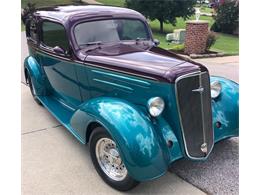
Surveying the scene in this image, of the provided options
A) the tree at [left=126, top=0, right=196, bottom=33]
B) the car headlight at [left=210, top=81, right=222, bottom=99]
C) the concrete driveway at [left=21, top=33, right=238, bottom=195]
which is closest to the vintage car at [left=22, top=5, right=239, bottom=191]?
the car headlight at [left=210, top=81, right=222, bottom=99]

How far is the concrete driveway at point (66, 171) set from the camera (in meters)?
3.24

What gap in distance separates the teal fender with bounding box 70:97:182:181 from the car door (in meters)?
1.26

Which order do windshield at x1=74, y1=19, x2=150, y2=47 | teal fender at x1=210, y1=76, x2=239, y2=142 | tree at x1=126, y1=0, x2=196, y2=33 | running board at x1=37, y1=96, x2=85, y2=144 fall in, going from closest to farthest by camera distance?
teal fender at x1=210, y1=76, x2=239, y2=142 → windshield at x1=74, y1=19, x2=150, y2=47 → running board at x1=37, y1=96, x2=85, y2=144 → tree at x1=126, y1=0, x2=196, y2=33

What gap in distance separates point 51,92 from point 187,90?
2.97 m

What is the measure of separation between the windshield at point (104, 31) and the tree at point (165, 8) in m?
16.2

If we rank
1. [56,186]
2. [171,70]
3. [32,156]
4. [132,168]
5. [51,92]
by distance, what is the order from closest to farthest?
1. [132,168]
2. [171,70]
3. [56,186]
4. [32,156]
5. [51,92]

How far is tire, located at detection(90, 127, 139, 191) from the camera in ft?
10.3

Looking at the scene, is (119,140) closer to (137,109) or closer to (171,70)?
(137,109)

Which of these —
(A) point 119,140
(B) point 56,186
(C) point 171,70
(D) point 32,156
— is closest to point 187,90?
(C) point 171,70

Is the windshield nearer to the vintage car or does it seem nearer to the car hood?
the vintage car

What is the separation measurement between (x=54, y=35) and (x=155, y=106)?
2.42 metres

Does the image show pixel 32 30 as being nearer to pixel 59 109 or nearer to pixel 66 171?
pixel 59 109

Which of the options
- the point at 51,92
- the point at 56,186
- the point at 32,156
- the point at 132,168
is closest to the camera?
the point at 132,168

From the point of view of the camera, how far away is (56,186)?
3314mm
